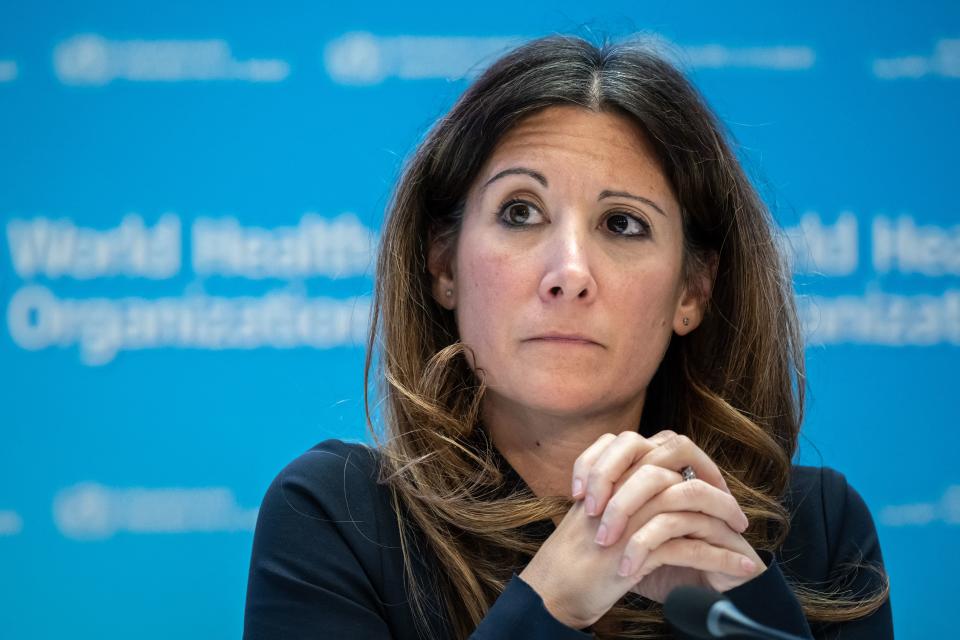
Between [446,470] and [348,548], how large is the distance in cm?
18

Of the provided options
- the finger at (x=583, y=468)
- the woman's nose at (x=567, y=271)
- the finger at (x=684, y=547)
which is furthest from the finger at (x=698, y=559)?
the woman's nose at (x=567, y=271)

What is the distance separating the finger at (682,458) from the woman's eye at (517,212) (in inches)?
15.6

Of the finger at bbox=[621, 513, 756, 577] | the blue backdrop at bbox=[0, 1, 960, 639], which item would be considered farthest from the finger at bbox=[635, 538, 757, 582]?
the blue backdrop at bbox=[0, 1, 960, 639]

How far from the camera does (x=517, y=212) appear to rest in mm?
1612

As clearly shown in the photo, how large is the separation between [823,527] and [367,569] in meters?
0.68

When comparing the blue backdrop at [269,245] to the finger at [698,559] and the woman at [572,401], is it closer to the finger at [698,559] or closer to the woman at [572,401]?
the woman at [572,401]

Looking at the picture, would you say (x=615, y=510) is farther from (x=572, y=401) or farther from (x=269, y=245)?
(x=269, y=245)

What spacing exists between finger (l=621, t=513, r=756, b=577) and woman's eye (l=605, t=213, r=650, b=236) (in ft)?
1.49

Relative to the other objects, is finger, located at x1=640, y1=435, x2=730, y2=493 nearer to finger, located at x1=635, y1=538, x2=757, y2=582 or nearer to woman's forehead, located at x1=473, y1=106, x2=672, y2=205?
finger, located at x1=635, y1=538, x2=757, y2=582

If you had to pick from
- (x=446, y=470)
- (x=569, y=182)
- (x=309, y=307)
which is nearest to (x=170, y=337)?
(x=309, y=307)

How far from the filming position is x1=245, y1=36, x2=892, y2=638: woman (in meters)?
1.34

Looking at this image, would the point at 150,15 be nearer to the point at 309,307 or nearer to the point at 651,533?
the point at 309,307

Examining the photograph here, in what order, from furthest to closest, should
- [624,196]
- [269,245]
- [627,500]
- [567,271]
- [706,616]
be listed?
1. [269,245]
2. [624,196]
3. [567,271]
4. [627,500]
5. [706,616]

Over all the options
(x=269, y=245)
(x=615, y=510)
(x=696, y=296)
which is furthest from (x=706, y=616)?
(x=269, y=245)
